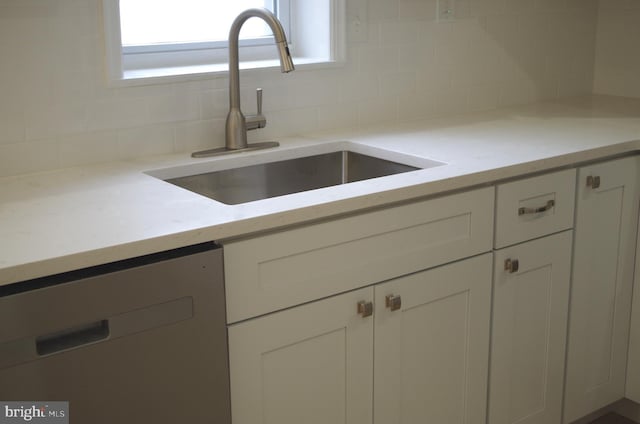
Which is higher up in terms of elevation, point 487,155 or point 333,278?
point 487,155

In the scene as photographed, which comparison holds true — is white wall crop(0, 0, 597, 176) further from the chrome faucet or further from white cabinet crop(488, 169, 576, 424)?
white cabinet crop(488, 169, 576, 424)

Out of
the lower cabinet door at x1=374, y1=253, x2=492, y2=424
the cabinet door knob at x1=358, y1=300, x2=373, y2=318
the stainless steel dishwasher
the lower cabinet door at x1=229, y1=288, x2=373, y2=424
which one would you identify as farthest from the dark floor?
the stainless steel dishwasher

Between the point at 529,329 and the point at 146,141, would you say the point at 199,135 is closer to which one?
the point at 146,141

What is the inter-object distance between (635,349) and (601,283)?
295mm

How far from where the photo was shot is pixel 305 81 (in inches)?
99.7

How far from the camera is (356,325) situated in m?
1.94

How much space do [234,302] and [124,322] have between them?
10.0 inches

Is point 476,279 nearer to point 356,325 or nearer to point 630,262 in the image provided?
point 356,325

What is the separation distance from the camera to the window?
2.37 meters

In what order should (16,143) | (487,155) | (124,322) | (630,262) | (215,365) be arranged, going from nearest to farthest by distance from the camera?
(124,322) → (215,365) → (16,143) → (487,155) → (630,262)

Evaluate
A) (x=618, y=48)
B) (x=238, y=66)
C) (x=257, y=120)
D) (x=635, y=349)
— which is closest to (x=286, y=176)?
(x=257, y=120)

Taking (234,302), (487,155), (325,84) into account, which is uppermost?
(325,84)

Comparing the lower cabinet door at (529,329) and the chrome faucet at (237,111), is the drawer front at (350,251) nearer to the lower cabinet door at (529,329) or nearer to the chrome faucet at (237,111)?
the lower cabinet door at (529,329)

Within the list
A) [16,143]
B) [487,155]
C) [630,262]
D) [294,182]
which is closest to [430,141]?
[487,155]
